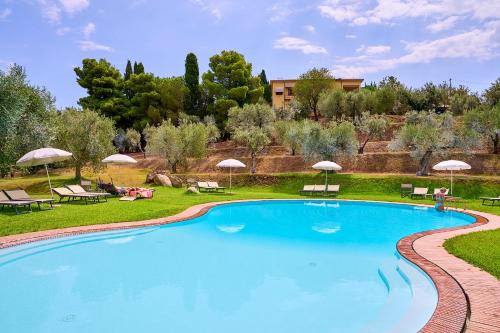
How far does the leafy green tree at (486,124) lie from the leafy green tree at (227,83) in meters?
27.3

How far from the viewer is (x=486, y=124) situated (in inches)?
1191

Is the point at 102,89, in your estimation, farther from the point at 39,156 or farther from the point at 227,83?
the point at 39,156

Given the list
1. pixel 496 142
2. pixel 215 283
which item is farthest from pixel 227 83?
pixel 215 283

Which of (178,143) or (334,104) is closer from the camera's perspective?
(178,143)

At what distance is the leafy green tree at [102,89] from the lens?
51125mm

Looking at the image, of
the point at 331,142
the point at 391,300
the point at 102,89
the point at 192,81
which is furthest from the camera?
the point at 192,81

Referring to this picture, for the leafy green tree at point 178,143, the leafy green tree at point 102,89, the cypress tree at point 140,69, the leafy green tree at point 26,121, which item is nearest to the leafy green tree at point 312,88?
the leafy green tree at point 178,143

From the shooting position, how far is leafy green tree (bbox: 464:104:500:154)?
1145 inches

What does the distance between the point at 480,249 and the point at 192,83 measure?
1915 inches

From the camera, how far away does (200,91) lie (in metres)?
52.8

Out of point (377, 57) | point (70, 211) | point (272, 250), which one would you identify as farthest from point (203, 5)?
point (377, 57)

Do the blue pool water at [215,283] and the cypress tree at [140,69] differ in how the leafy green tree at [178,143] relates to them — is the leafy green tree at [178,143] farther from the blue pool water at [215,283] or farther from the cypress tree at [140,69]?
the cypress tree at [140,69]

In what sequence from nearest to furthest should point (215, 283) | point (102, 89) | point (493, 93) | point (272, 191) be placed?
point (215, 283), point (272, 191), point (493, 93), point (102, 89)

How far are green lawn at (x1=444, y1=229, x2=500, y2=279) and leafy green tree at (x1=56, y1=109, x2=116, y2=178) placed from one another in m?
23.4
